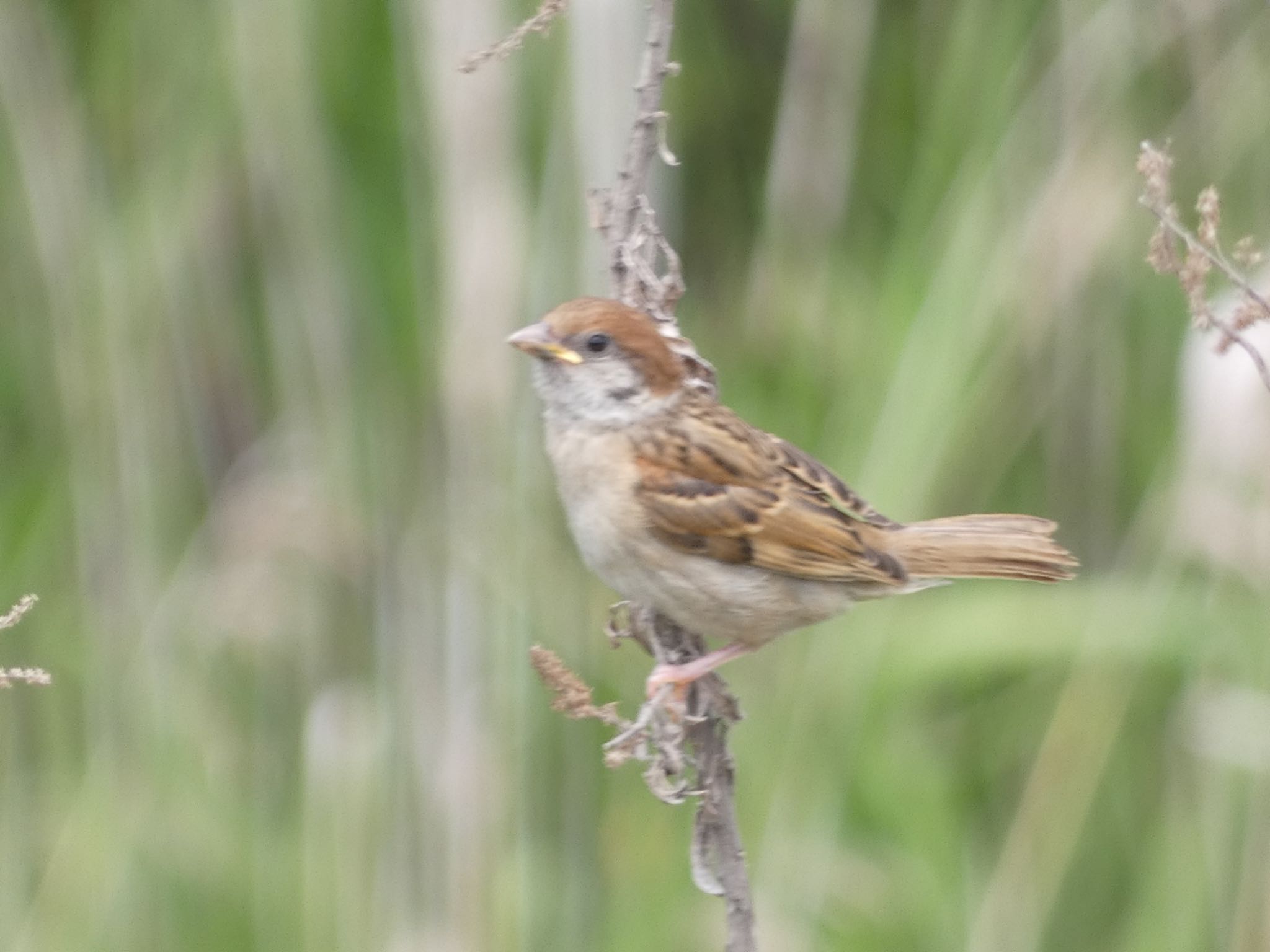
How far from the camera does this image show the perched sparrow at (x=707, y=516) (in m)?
2.11

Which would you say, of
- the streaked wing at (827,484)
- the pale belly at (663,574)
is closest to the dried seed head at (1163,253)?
the pale belly at (663,574)

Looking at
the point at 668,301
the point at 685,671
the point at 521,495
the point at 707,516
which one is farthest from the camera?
→ the point at 521,495

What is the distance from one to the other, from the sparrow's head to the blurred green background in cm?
22

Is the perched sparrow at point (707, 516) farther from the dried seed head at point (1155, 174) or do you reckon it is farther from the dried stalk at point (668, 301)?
the dried seed head at point (1155, 174)

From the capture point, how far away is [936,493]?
261cm

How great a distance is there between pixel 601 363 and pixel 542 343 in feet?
0.26

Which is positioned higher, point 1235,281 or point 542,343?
point 1235,281

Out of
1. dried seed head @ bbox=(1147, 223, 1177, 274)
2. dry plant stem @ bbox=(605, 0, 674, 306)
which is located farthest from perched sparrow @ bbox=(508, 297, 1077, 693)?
dried seed head @ bbox=(1147, 223, 1177, 274)

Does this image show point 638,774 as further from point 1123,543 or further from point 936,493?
point 1123,543

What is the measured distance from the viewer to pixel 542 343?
2.12 meters

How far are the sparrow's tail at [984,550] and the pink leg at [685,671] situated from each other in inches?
16.4

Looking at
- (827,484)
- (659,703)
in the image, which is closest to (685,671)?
(659,703)

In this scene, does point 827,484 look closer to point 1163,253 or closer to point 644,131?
point 644,131

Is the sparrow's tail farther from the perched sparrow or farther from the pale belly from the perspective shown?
the pale belly
